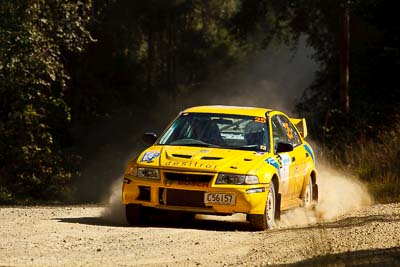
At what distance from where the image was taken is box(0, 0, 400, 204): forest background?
1216 inches

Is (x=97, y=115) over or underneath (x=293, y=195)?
underneath

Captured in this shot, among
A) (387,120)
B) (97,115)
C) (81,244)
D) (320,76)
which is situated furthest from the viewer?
(97,115)

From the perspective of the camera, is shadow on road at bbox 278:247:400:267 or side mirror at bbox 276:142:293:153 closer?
shadow on road at bbox 278:247:400:267

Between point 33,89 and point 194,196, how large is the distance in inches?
846

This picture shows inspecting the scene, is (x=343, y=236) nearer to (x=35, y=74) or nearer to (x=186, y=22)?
(x=35, y=74)

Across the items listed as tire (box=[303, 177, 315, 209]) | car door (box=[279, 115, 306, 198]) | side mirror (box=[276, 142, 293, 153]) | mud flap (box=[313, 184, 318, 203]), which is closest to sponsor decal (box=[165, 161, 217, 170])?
side mirror (box=[276, 142, 293, 153])

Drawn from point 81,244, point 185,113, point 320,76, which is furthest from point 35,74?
point 81,244

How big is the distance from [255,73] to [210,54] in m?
11.5

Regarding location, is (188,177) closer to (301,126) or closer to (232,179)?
(232,179)

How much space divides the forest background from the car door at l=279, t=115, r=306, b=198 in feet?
15.1

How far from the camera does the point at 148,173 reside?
1531cm

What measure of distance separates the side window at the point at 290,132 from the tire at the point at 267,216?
6.45 feet

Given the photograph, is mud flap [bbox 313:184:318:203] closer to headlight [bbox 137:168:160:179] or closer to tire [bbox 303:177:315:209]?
tire [bbox 303:177:315:209]

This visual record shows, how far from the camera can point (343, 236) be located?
13672 mm
